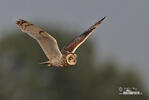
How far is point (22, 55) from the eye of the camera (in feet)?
149

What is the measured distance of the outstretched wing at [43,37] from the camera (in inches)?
728

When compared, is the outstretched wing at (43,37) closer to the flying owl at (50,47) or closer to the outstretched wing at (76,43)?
the flying owl at (50,47)

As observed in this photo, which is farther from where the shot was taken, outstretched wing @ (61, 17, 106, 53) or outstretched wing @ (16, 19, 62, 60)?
outstretched wing @ (61, 17, 106, 53)

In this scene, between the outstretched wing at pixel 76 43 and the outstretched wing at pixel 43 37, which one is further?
the outstretched wing at pixel 76 43

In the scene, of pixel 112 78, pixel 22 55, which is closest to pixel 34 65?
pixel 22 55

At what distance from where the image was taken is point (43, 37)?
18.7 metres

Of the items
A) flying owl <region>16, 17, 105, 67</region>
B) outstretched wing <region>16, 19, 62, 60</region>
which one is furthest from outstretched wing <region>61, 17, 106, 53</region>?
outstretched wing <region>16, 19, 62, 60</region>

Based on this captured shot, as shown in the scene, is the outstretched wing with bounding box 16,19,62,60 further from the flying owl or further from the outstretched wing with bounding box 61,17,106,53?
the outstretched wing with bounding box 61,17,106,53

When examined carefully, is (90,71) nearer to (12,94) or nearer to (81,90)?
(81,90)

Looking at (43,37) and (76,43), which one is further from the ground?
(43,37)

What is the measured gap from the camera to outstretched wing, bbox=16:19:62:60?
1848cm

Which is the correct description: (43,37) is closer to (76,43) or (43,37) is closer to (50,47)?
(50,47)

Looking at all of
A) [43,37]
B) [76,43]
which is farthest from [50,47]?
[76,43]

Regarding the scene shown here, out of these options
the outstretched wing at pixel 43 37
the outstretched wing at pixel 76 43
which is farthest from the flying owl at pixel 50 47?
the outstretched wing at pixel 76 43
